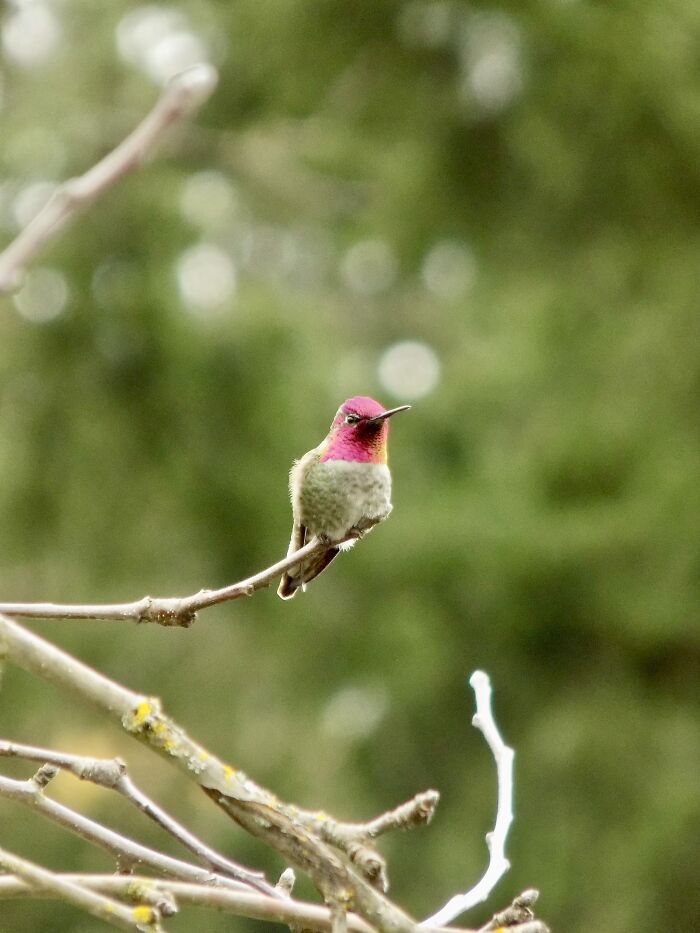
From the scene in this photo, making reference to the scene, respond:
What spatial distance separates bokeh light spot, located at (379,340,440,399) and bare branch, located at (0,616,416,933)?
30.5 feet

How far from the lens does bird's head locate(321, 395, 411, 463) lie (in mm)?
2125

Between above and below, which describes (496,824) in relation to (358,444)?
below

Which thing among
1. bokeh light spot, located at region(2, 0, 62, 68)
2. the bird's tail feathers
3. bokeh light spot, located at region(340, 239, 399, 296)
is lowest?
the bird's tail feathers

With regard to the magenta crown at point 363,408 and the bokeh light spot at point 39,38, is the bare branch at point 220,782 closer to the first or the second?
the magenta crown at point 363,408

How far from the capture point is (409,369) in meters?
12.8

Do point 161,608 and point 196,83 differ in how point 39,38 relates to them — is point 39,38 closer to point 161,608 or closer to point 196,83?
point 161,608

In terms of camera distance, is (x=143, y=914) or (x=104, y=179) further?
(x=143, y=914)

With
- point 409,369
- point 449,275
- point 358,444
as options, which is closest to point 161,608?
point 358,444

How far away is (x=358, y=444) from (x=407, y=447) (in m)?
8.17

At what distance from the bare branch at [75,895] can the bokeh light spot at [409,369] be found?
368 inches

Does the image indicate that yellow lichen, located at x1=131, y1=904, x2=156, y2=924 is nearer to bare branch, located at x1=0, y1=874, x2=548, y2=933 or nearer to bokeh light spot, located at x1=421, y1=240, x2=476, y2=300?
bare branch, located at x1=0, y1=874, x2=548, y2=933

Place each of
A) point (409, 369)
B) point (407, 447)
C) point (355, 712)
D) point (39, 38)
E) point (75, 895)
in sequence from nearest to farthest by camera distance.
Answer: point (75, 895), point (407, 447), point (355, 712), point (39, 38), point (409, 369)

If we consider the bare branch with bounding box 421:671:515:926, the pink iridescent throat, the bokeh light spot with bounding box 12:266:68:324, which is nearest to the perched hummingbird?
the pink iridescent throat

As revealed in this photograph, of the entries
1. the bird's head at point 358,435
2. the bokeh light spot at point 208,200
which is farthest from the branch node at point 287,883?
the bokeh light spot at point 208,200
